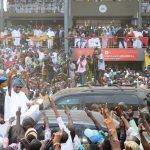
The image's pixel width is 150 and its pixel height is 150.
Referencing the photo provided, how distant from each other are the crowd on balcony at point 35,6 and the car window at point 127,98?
76.1ft

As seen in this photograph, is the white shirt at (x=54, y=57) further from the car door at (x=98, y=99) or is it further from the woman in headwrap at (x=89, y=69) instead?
the car door at (x=98, y=99)

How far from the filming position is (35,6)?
3497 cm

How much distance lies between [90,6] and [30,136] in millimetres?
29091

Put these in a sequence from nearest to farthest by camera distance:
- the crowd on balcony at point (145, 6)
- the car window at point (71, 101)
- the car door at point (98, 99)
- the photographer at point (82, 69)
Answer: the car window at point (71, 101) < the car door at point (98, 99) < the photographer at point (82, 69) < the crowd on balcony at point (145, 6)

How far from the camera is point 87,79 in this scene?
64.8 ft

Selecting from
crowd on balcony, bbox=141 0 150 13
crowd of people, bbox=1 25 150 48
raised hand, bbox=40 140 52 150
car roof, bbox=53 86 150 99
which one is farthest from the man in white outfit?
raised hand, bbox=40 140 52 150

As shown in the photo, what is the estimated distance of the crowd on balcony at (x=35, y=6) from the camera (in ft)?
113

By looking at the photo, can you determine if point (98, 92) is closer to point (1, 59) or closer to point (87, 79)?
point (87, 79)

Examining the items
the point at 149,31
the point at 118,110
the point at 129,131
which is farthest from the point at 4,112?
the point at 149,31

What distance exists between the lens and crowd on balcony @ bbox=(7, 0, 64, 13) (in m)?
34.5

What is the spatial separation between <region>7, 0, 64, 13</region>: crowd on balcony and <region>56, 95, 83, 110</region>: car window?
23.4 meters

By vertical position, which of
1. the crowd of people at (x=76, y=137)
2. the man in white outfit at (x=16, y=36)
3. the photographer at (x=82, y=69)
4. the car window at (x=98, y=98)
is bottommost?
the photographer at (x=82, y=69)

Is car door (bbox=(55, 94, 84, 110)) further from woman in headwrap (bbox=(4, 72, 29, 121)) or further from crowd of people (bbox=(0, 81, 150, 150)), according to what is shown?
crowd of people (bbox=(0, 81, 150, 150))

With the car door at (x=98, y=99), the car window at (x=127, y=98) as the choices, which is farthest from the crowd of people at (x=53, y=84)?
the car window at (x=127, y=98)
